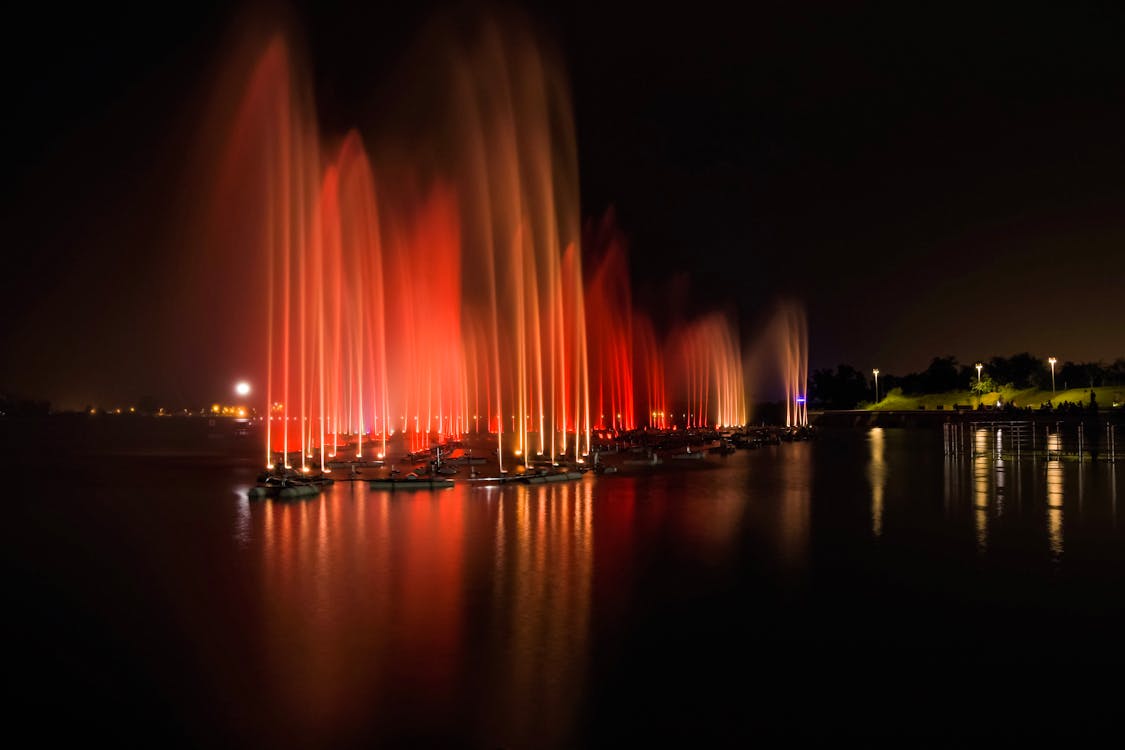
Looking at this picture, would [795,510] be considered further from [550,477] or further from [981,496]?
[550,477]

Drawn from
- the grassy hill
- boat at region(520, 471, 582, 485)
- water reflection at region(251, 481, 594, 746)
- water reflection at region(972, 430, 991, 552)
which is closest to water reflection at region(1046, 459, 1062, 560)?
water reflection at region(972, 430, 991, 552)

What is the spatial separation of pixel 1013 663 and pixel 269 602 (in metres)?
10.9

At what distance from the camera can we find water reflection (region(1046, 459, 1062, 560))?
1800cm

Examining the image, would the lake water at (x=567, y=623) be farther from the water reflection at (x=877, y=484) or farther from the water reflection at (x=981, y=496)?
the water reflection at (x=877, y=484)

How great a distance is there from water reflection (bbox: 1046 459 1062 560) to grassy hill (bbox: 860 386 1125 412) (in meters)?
76.2

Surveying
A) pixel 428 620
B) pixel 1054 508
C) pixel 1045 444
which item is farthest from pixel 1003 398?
pixel 428 620

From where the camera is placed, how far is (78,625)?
12.6 metres

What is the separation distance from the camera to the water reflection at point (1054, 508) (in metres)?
18.0

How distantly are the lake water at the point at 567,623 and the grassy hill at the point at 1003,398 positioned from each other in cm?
9284

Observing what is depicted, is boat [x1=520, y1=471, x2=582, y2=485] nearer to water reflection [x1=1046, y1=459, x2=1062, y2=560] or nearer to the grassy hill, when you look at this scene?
water reflection [x1=1046, y1=459, x2=1062, y2=560]

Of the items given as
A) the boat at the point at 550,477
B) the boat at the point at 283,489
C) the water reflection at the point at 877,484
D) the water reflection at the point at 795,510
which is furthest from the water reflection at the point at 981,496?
the boat at the point at 283,489

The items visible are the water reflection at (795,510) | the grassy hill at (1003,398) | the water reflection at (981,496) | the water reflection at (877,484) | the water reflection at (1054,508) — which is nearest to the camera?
the water reflection at (795,510)

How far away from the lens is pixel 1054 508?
23422 mm

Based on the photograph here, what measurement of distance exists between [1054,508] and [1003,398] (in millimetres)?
117754
